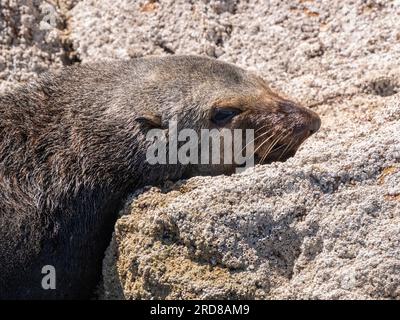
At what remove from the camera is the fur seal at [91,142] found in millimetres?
6152

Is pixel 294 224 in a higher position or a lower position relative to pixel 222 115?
lower

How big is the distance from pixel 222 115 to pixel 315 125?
0.65m

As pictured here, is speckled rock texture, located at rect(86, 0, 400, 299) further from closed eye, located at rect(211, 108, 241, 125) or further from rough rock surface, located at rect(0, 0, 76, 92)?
rough rock surface, located at rect(0, 0, 76, 92)

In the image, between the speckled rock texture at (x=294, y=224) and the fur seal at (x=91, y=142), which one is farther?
the fur seal at (x=91, y=142)

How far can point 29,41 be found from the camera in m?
8.00

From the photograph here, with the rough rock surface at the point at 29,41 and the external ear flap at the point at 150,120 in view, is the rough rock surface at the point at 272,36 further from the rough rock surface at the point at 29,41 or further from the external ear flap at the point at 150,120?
the external ear flap at the point at 150,120

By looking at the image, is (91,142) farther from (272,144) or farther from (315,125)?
(315,125)

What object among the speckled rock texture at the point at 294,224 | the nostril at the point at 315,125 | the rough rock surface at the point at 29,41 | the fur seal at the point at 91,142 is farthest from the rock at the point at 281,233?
the rough rock surface at the point at 29,41

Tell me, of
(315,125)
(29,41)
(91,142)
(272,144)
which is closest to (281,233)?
(272,144)

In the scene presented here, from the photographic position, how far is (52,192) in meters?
6.23

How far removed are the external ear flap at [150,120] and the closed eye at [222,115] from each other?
383 millimetres

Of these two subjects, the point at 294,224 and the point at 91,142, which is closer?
the point at 294,224
